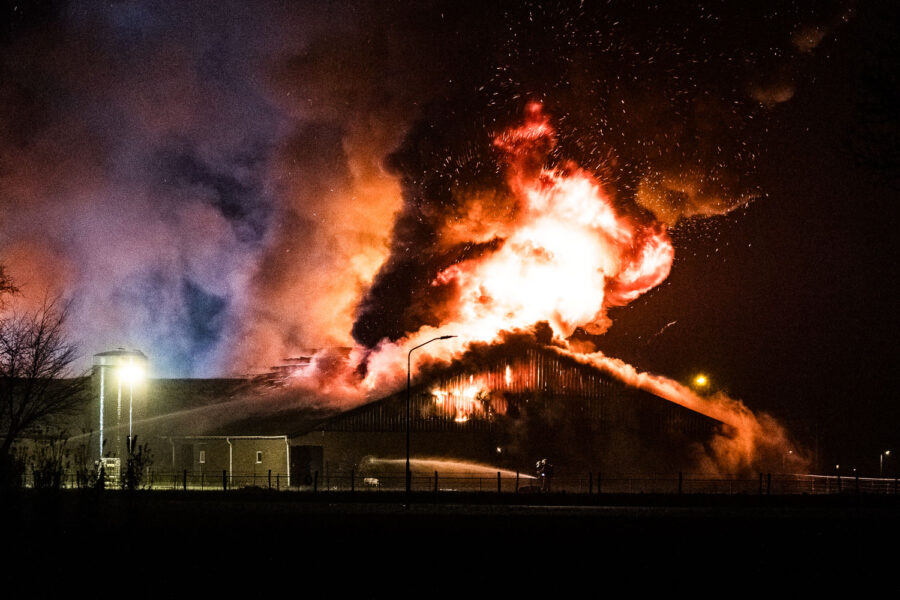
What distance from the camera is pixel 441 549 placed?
26984 mm

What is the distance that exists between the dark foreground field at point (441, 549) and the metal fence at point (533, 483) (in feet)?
69.1

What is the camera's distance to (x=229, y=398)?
8931 cm

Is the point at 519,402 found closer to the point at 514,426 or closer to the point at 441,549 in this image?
the point at 514,426

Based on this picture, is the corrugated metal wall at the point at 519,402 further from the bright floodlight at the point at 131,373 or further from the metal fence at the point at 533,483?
the bright floodlight at the point at 131,373

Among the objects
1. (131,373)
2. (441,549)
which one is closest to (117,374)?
(131,373)

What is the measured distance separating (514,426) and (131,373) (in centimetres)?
3888

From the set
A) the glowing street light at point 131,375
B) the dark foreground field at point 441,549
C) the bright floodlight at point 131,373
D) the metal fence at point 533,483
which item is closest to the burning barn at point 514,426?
the metal fence at point 533,483

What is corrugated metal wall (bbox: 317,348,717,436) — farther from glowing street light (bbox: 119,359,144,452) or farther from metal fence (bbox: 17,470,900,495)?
→ glowing street light (bbox: 119,359,144,452)

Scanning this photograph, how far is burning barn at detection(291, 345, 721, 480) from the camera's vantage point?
6700cm

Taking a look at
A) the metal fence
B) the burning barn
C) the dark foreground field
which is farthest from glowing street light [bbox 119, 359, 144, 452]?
the dark foreground field

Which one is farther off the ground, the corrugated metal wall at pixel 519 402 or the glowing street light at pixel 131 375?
the glowing street light at pixel 131 375

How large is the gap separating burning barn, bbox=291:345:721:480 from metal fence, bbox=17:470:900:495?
3.68ft

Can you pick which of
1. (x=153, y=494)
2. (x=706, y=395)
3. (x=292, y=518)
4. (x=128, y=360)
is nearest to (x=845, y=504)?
(x=706, y=395)

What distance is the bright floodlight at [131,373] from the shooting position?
8718 centimetres
